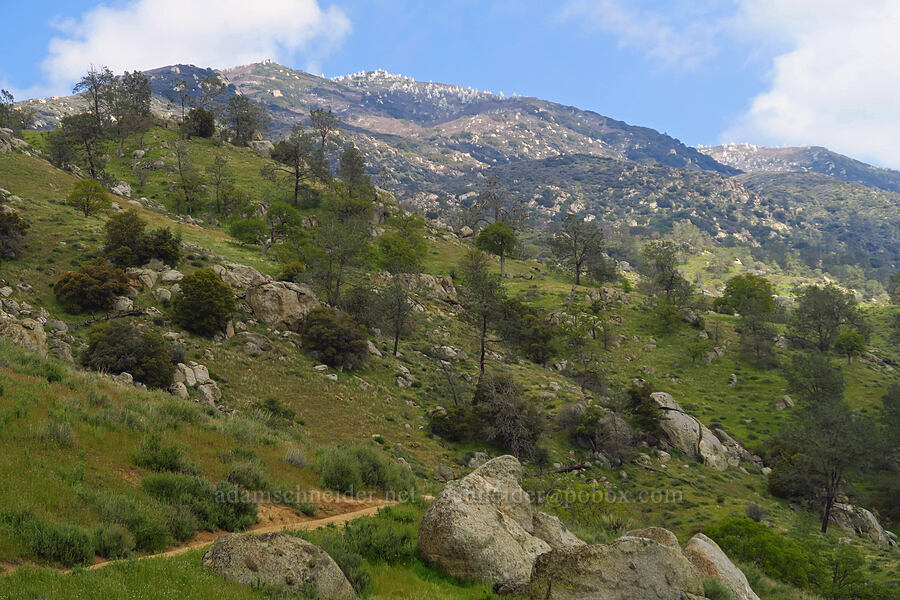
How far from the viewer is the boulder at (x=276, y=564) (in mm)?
7766

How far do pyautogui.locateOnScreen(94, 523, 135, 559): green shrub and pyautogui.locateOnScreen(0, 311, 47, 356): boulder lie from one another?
16150mm

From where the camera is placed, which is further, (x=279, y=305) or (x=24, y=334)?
(x=279, y=305)

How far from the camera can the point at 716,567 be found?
1438 cm

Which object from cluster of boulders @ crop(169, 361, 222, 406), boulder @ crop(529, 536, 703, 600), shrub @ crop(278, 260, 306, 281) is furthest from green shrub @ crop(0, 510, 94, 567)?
shrub @ crop(278, 260, 306, 281)

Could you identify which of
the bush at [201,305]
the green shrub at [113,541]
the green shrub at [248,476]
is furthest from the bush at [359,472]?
the bush at [201,305]

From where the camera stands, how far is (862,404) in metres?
52.6

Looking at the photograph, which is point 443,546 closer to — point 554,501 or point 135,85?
point 554,501

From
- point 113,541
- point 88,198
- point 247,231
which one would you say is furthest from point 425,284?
point 113,541

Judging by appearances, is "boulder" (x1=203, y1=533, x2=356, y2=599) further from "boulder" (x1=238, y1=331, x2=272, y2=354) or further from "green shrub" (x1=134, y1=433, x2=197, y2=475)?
"boulder" (x1=238, y1=331, x2=272, y2=354)

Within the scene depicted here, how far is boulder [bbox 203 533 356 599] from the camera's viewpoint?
7766 millimetres

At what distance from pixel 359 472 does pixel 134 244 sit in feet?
98.0

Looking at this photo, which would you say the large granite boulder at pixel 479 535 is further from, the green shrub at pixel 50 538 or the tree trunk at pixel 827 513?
the tree trunk at pixel 827 513

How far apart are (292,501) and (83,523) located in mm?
5966

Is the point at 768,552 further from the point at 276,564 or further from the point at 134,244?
the point at 134,244
